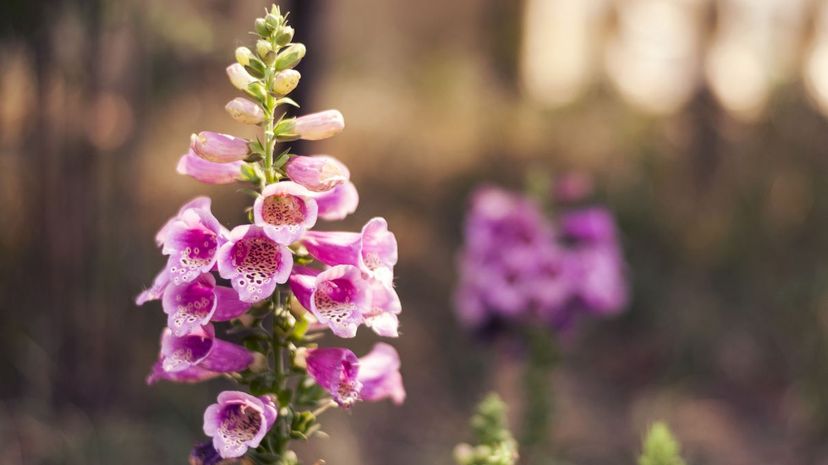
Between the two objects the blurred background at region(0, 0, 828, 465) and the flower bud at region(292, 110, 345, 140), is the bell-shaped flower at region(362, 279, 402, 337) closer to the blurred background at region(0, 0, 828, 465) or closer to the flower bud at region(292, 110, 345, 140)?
the flower bud at region(292, 110, 345, 140)

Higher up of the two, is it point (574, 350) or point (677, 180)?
point (677, 180)

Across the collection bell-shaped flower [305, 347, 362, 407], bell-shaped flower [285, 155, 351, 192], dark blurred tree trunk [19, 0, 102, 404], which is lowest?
bell-shaped flower [305, 347, 362, 407]

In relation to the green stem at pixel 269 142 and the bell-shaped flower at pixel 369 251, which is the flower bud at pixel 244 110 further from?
the bell-shaped flower at pixel 369 251

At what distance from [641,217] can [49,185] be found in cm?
416

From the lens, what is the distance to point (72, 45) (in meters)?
4.72

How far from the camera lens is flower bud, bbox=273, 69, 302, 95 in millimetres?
1556

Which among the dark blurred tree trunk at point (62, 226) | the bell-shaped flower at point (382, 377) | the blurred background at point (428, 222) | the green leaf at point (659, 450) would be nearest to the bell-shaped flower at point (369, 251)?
the bell-shaped flower at point (382, 377)

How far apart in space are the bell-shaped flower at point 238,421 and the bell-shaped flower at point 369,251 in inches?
9.9

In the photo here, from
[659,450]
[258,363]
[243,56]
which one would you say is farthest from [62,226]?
[659,450]

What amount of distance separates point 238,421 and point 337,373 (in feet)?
0.56

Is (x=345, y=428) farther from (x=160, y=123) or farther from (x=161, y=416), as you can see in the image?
(x=160, y=123)

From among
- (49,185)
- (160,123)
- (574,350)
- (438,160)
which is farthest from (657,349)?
(49,185)

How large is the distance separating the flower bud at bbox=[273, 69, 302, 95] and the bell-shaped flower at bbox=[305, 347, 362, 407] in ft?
1.36

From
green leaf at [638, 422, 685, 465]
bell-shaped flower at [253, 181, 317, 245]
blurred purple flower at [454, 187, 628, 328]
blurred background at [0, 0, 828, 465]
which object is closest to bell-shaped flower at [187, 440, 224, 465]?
Result: bell-shaped flower at [253, 181, 317, 245]
